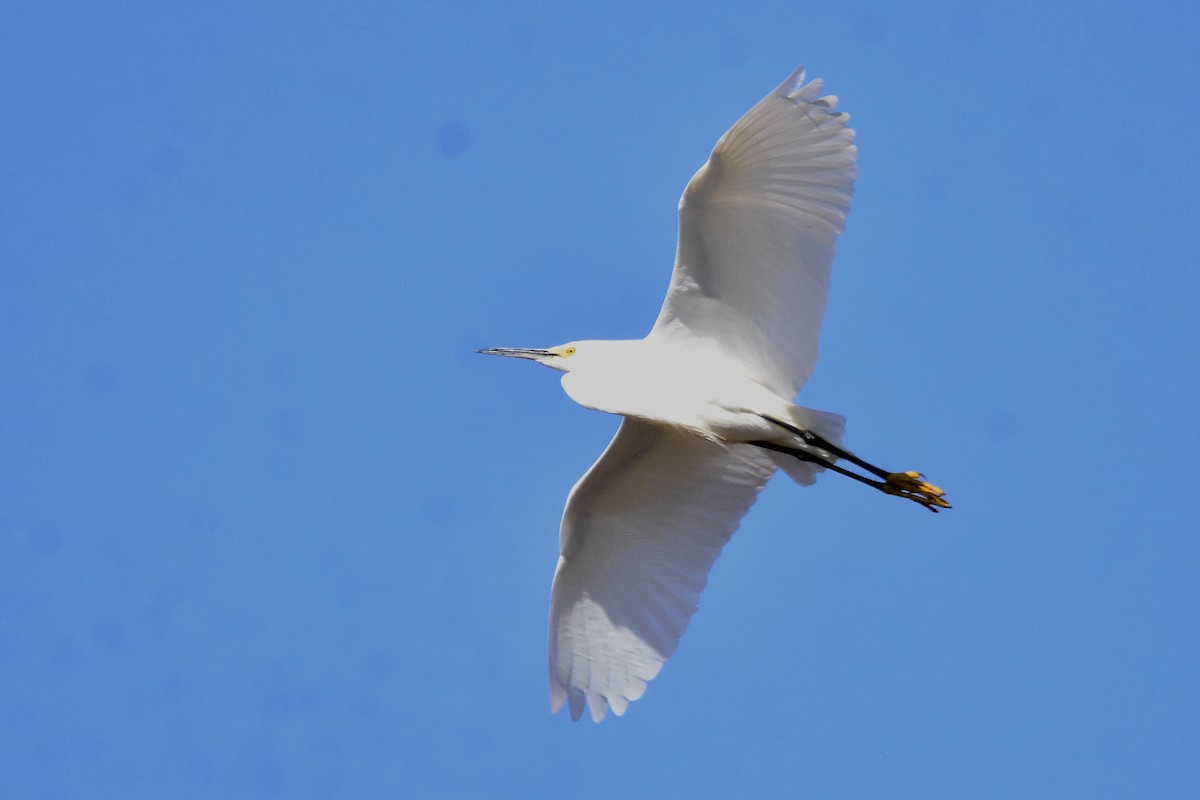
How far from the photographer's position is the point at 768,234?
1041 cm

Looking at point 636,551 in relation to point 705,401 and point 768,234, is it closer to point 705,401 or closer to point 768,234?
point 705,401

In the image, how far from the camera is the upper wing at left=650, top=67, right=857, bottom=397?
32.9 feet

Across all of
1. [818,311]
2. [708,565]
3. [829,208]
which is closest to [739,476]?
[708,565]

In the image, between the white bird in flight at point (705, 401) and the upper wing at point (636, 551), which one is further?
the upper wing at point (636, 551)

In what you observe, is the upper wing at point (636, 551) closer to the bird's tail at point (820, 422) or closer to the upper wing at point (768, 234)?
the bird's tail at point (820, 422)

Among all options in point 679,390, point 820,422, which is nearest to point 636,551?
point 679,390

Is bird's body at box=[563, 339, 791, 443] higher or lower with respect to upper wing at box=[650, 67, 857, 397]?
lower

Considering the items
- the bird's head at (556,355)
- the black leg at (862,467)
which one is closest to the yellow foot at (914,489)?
the black leg at (862,467)

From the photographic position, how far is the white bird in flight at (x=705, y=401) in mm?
10148

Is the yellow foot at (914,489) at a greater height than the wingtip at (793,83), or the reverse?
the wingtip at (793,83)

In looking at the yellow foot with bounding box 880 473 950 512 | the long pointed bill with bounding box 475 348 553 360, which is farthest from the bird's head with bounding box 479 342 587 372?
the yellow foot with bounding box 880 473 950 512

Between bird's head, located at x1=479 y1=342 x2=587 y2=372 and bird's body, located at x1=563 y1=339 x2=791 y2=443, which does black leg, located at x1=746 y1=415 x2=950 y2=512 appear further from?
bird's head, located at x1=479 y1=342 x2=587 y2=372

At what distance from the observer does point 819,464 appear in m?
11.0

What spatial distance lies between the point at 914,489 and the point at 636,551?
194 cm
